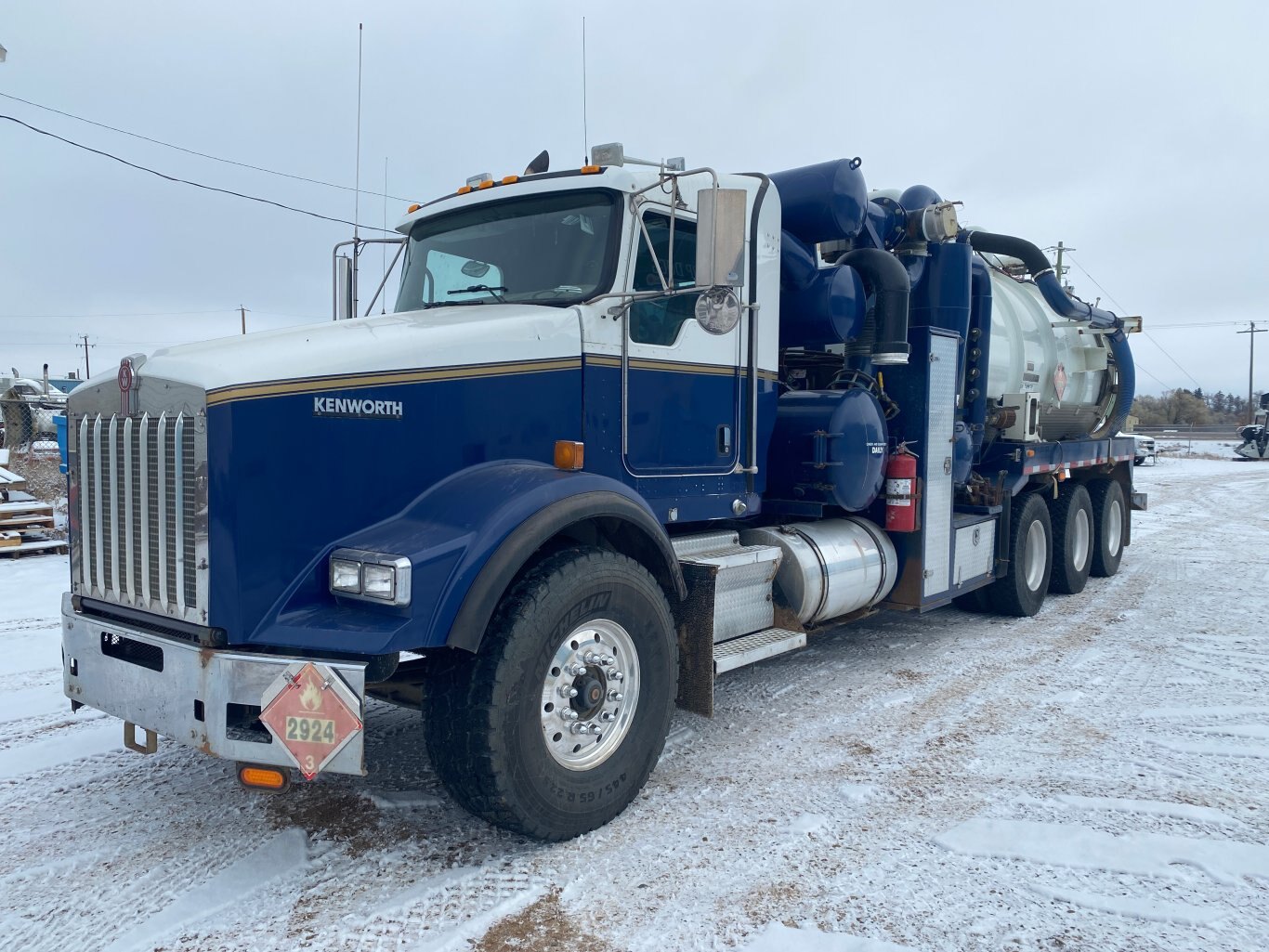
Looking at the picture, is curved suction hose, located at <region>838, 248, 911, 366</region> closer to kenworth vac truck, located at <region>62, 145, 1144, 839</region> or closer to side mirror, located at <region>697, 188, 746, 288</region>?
kenworth vac truck, located at <region>62, 145, 1144, 839</region>

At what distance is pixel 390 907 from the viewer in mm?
3225

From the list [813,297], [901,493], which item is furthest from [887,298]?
[901,493]

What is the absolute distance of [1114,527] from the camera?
34.8 ft

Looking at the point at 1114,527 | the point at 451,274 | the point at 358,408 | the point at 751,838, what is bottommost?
the point at 751,838

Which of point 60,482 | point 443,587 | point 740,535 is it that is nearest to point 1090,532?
point 740,535

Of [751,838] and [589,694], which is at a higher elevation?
[589,694]

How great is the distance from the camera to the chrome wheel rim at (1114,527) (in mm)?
10367

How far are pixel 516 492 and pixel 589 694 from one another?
2.92 ft

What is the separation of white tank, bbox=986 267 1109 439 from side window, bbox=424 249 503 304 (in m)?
4.75

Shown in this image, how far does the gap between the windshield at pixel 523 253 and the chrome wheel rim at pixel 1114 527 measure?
801 cm

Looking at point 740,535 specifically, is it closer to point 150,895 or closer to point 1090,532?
point 150,895

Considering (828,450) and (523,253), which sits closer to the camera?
(523,253)

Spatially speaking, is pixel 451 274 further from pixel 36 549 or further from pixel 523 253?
pixel 36 549

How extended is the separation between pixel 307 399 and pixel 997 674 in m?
4.97
